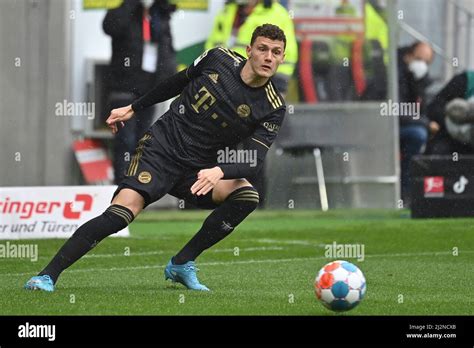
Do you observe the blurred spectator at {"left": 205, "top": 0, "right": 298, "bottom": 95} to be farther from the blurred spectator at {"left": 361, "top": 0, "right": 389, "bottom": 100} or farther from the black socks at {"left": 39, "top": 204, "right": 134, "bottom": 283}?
the black socks at {"left": 39, "top": 204, "right": 134, "bottom": 283}

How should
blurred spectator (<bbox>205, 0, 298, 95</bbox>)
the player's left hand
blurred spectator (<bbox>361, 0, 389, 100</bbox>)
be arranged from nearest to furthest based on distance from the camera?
the player's left hand, blurred spectator (<bbox>205, 0, 298, 95</bbox>), blurred spectator (<bbox>361, 0, 389, 100</bbox>)

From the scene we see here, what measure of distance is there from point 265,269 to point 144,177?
2481mm

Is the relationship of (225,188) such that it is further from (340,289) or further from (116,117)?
(340,289)

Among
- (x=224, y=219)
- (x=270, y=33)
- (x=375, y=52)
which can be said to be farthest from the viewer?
(x=375, y=52)

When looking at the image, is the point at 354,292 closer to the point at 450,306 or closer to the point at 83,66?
the point at 450,306

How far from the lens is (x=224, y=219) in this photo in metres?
9.77

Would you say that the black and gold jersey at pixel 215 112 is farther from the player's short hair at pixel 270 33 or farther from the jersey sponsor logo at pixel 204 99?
the player's short hair at pixel 270 33

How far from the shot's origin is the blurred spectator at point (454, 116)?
17453mm

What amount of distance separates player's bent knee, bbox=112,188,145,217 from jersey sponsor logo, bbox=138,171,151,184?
0.10 metres
